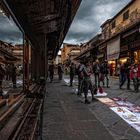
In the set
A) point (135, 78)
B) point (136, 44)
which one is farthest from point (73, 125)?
point (136, 44)

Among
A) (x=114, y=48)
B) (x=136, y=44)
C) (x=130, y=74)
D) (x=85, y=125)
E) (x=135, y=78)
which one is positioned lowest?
(x=85, y=125)

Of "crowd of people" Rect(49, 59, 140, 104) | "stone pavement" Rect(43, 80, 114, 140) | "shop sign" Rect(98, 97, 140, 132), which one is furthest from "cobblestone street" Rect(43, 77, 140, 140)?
"crowd of people" Rect(49, 59, 140, 104)

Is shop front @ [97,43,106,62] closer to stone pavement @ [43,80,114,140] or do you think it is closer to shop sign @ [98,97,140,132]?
shop sign @ [98,97,140,132]

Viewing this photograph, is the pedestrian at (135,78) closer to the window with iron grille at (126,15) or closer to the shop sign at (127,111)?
the shop sign at (127,111)

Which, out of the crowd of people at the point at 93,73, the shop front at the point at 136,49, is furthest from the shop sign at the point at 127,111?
the shop front at the point at 136,49

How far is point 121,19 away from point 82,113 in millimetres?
32803

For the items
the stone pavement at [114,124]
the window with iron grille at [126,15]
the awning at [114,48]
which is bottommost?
the stone pavement at [114,124]

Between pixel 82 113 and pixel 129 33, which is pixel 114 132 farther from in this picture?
pixel 129 33

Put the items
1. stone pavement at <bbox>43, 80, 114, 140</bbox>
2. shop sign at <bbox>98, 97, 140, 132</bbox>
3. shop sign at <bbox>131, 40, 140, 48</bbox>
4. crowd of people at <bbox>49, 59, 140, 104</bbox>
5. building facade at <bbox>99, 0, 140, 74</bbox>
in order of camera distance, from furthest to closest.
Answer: shop sign at <bbox>131, 40, 140, 48</bbox> → building facade at <bbox>99, 0, 140, 74</bbox> → crowd of people at <bbox>49, 59, 140, 104</bbox> → shop sign at <bbox>98, 97, 140, 132</bbox> → stone pavement at <bbox>43, 80, 114, 140</bbox>

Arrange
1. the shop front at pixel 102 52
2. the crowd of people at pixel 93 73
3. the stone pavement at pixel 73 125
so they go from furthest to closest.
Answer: the shop front at pixel 102 52, the crowd of people at pixel 93 73, the stone pavement at pixel 73 125

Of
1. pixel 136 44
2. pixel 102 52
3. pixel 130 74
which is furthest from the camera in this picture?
pixel 102 52

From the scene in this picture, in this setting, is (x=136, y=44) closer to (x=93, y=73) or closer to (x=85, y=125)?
(x=93, y=73)

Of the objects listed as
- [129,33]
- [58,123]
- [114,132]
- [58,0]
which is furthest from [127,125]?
[129,33]

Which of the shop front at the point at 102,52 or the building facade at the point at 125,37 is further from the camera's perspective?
the shop front at the point at 102,52
